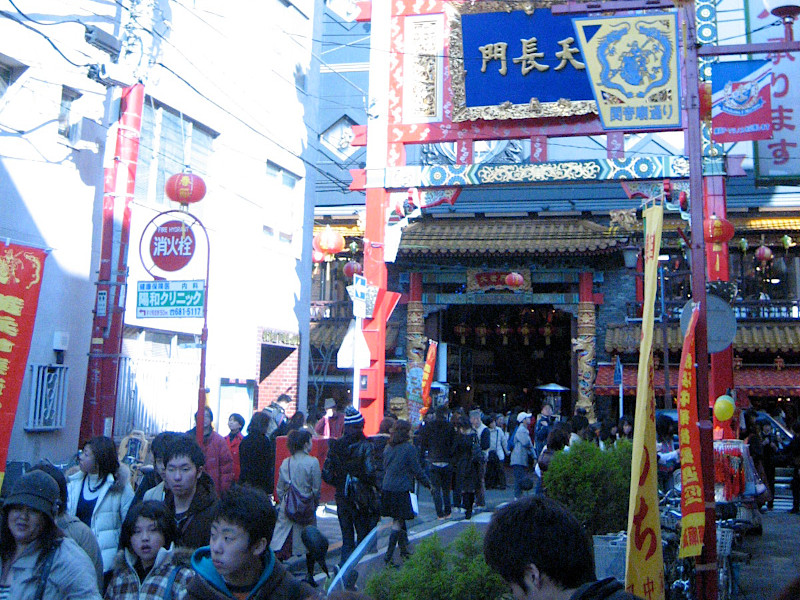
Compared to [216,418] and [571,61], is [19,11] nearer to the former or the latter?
[216,418]

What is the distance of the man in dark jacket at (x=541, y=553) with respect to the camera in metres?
2.74

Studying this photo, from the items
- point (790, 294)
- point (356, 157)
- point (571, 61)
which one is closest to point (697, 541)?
point (571, 61)

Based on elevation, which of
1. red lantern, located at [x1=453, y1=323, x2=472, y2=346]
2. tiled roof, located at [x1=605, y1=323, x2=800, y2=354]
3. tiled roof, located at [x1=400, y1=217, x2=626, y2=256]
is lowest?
tiled roof, located at [x1=605, y1=323, x2=800, y2=354]

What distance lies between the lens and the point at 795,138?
14.2 m

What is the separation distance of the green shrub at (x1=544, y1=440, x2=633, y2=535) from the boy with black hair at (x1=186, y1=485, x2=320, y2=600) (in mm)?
5082

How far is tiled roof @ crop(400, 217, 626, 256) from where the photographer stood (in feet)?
75.9

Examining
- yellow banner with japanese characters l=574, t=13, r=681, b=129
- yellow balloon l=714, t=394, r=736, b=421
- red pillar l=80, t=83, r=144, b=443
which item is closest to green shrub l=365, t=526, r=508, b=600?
red pillar l=80, t=83, r=144, b=443

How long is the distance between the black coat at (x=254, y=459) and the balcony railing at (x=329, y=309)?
54.5ft

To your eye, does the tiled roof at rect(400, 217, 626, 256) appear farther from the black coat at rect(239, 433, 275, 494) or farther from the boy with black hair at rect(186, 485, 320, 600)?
the boy with black hair at rect(186, 485, 320, 600)

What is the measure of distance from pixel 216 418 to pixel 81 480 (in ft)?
30.0

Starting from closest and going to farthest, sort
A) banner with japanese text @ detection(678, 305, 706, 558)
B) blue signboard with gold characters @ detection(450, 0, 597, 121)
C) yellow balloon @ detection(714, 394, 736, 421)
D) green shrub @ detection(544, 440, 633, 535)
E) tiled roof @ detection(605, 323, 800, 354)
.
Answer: banner with japanese text @ detection(678, 305, 706, 558) → green shrub @ detection(544, 440, 633, 535) → yellow balloon @ detection(714, 394, 736, 421) → blue signboard with gold characters @ detection(450, 0, 597, 121) → tiled roof @ detection(605, 323, 800, 354)

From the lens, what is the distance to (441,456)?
45.2 feet

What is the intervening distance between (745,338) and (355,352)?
42.5ft

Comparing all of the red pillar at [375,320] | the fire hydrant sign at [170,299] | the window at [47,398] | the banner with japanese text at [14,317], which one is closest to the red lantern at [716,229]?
the red pillar at [375,320]
